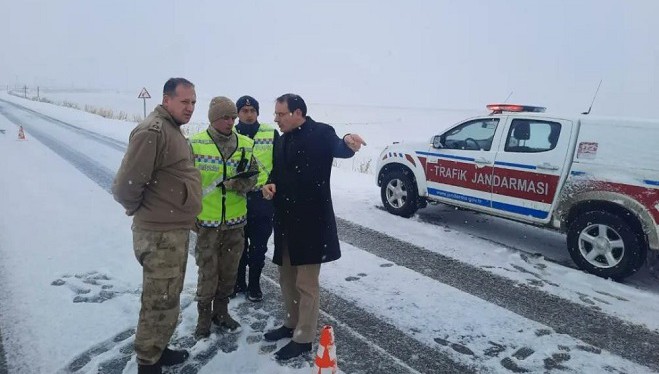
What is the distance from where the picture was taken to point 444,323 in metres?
4.21

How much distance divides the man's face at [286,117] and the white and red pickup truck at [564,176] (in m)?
3.94

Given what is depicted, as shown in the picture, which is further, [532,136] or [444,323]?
[532,136]

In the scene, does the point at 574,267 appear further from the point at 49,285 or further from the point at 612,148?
the point at 49,285

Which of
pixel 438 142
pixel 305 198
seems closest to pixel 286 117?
pixel 305 198

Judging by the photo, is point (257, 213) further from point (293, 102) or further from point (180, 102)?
point (180, 102)

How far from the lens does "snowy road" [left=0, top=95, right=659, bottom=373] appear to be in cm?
353

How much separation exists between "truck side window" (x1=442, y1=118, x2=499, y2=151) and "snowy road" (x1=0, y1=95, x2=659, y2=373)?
5.79 feet

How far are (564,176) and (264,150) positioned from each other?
4.04 metres

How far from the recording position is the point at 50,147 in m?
14.6

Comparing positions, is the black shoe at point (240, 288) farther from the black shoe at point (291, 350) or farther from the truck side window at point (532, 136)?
the truck side window at point (532, 136)

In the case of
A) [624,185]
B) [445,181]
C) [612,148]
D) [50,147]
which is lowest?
[50,147]

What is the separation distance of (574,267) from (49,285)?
6143mm

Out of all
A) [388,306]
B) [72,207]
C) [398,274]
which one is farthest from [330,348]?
[72,207]

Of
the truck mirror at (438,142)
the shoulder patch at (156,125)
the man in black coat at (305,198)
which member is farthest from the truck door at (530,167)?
the shoulder patch at (156,125)
